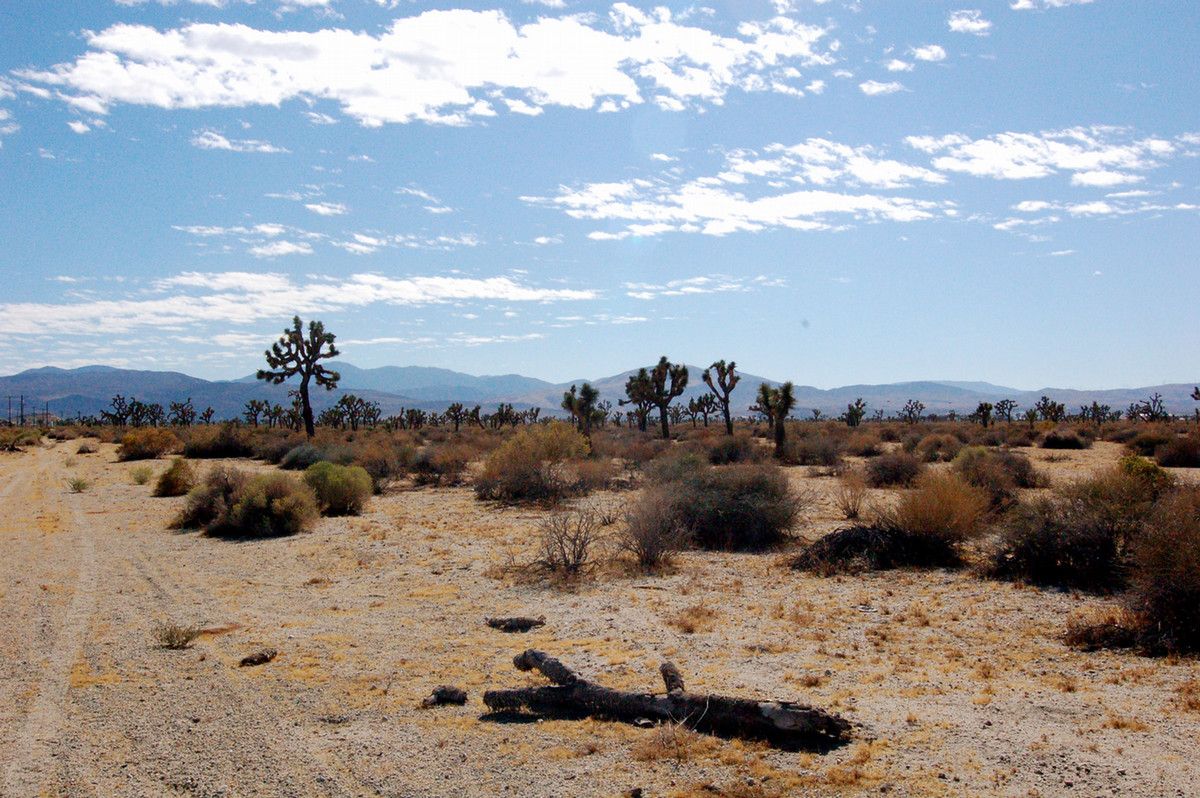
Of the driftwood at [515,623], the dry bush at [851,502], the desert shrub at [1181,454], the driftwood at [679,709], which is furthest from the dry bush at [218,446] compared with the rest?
the desert shrub at [1181,454]

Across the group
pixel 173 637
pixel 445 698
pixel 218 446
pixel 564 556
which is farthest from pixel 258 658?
pixel 218 446

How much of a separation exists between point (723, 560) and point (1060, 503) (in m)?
5.14

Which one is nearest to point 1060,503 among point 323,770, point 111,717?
point 323,770

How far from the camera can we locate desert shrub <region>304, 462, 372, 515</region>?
21047 mm

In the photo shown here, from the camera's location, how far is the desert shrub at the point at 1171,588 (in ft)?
26.6

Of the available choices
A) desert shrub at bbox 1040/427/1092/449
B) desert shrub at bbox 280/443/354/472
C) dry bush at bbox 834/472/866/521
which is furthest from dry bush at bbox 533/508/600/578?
desert shrub at bbox 1040/427/1092/449

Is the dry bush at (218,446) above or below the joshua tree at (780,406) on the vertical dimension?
below

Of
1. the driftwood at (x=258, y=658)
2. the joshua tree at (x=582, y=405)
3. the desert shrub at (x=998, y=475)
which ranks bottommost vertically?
the driftwood at (x=258, y=658)

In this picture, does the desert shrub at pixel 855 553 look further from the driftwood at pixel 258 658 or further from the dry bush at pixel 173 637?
the dry bush at pixel 173 637

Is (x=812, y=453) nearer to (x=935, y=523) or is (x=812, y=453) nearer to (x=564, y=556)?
(x=935, y=523)

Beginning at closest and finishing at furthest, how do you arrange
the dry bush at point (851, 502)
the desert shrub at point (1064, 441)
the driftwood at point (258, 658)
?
the driftwood at point (258, 658), the dry bush at point (851, 502), the desert shrub at point (1064, 441)

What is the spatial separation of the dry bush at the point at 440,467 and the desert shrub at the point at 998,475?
1570 cm

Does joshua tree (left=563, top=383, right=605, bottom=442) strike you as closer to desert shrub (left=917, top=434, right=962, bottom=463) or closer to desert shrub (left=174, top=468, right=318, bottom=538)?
desert shrub (left=917, top=434, right=962, bottom=463)

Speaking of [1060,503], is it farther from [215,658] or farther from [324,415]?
[324,415]
